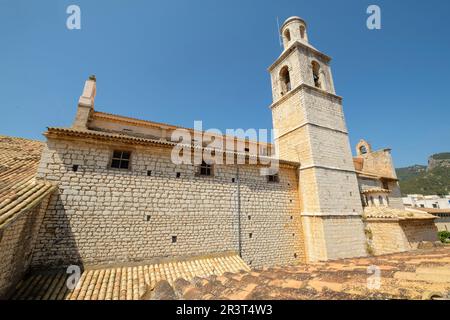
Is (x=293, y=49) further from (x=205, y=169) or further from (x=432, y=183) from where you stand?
(x=432, y=183)

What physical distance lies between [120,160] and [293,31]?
50.1 feet

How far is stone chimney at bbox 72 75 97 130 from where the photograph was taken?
11609 millimetres

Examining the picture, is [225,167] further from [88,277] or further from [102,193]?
[88,277]

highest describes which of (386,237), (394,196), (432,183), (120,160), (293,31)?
(293,31)

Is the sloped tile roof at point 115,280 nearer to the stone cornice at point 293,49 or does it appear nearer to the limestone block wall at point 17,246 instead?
the limestone block wall at point 17,246

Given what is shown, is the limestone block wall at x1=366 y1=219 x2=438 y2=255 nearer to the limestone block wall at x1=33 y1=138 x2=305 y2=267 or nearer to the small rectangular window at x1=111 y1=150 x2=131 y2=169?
the limestone block wall at x1=33 y1=138 x2=305 y2=267

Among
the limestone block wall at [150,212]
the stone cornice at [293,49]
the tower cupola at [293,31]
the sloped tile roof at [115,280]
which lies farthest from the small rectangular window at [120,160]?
the tower cupola at [293,31]

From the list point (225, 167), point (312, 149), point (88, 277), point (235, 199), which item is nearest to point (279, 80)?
point (312, 149)

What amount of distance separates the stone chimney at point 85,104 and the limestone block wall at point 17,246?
688 cm

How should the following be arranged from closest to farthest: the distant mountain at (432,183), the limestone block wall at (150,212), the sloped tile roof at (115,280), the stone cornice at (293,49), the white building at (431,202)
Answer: the sloped tile roof at (115,280) < the limestone block wall at (150,212) < the stone cornice at (293,49) < the white building at (431,202) < the distant mountain at (432,183)

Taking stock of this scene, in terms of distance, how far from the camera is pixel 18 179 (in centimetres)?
647

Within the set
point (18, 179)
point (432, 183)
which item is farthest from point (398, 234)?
point (432, 183)

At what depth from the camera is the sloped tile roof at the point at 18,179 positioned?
4845mm
